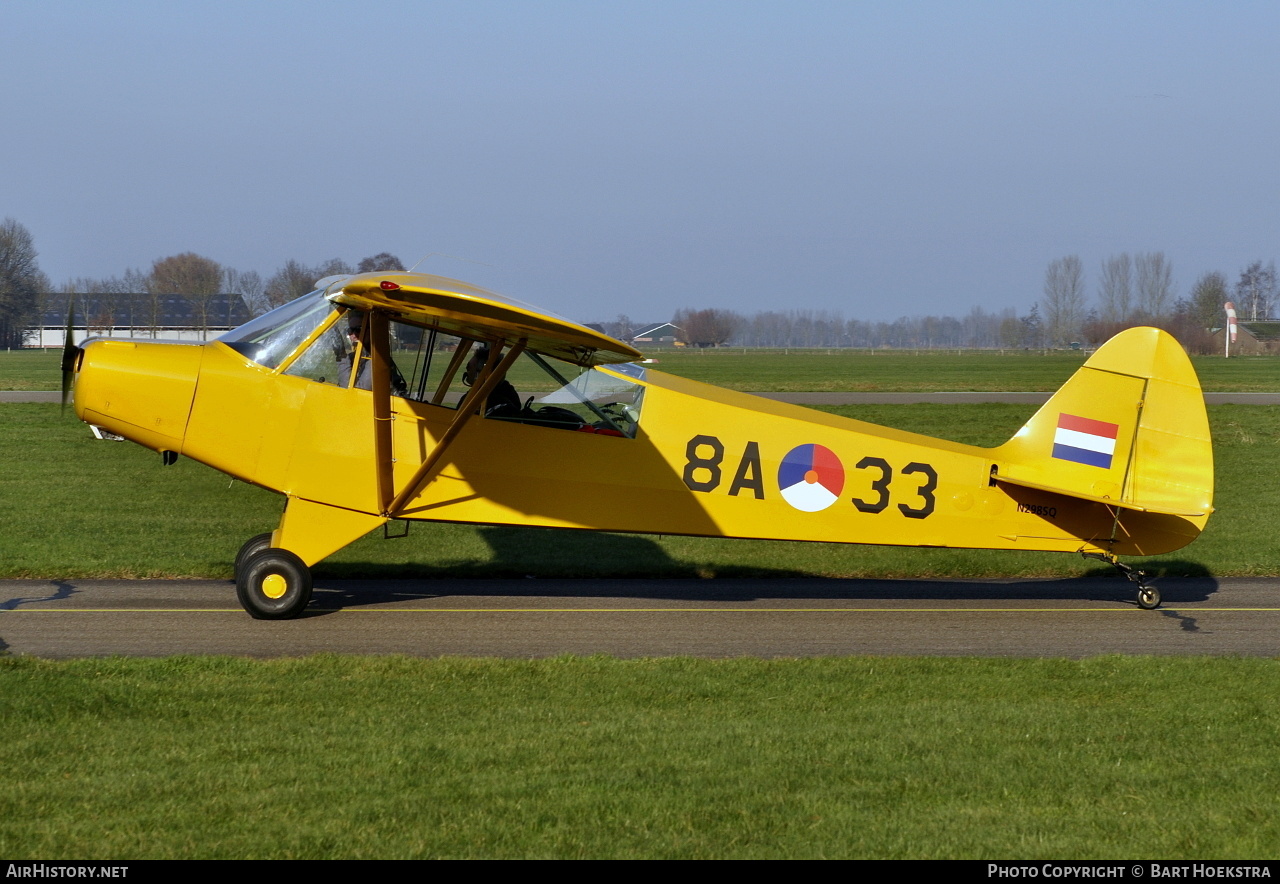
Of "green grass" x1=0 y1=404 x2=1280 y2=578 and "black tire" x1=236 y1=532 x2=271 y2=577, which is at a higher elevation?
"black tire" x1=236 y1=532 x2=271 y2=577

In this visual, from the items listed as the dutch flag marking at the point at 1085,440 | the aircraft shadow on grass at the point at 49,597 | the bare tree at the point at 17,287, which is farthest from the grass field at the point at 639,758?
the bare tree at the point at 17,287

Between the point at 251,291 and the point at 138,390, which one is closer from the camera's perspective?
the point at 138,390

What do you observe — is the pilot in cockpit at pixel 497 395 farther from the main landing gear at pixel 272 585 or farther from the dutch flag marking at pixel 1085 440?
the dutch flag marking at pixel 1085 440

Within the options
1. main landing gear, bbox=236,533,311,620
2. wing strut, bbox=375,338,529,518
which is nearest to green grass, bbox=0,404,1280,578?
main landing gear, bbox=236,533,311,620

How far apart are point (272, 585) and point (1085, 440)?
7052 millimetres

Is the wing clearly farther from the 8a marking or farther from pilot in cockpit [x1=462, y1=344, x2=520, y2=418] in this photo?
the 8a marking

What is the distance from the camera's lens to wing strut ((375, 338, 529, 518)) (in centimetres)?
875

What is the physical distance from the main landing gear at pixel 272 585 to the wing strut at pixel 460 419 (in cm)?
88

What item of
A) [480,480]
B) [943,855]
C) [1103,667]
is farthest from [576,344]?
[943,855]

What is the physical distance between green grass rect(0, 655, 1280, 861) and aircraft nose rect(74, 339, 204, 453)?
2.41m

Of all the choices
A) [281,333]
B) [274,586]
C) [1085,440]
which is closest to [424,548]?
[274,586]

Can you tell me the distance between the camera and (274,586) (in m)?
9.14

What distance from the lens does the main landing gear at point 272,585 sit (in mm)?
9094

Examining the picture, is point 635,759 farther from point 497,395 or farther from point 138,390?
point 138,390
